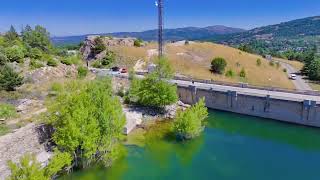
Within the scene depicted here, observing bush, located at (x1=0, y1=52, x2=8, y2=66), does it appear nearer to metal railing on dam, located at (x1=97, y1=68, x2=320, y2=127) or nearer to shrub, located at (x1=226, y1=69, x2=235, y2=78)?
metal railing on dam, located at (x1=97, y1=68, x2=320, y2=127)

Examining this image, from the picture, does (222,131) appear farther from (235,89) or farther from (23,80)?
(23,80)

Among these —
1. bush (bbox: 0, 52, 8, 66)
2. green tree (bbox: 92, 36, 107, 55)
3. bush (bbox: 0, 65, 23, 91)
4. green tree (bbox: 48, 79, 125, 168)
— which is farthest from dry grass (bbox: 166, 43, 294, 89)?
green tree (bbox: 48, 79, 125, 168)

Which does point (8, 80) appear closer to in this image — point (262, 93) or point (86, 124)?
point (86, 124)

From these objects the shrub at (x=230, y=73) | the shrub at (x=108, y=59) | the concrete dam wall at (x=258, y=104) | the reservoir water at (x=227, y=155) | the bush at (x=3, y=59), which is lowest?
the reservoir water at (x=227, y=155)

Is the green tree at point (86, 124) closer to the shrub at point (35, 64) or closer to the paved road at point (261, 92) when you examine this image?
the shrub at point (35, 64)

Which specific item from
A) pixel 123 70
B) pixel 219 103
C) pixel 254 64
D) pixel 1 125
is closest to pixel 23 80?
pixel 1 125

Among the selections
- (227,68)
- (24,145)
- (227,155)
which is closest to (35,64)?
(24,145)

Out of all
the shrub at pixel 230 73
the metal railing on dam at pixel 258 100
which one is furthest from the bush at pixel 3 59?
the shrub at pixel 230 73
